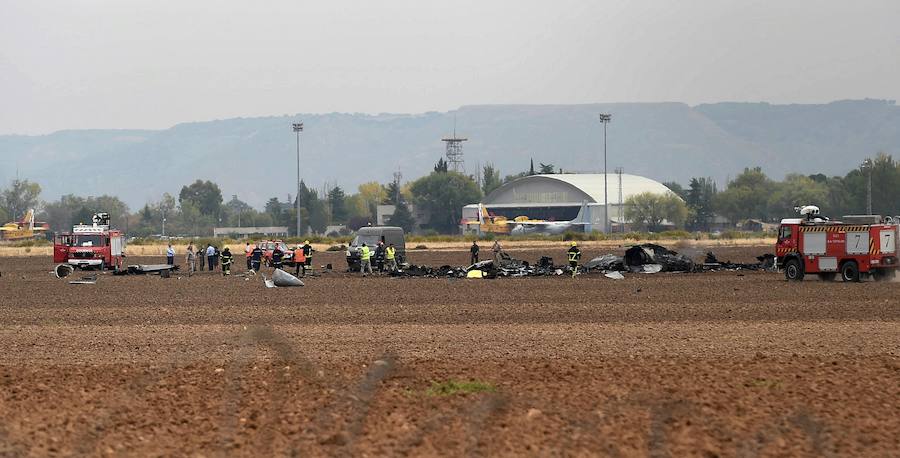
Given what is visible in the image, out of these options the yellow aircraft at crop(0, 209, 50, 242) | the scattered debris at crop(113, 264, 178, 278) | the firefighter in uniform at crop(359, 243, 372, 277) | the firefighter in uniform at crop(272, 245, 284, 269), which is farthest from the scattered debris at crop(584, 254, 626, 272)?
the yellow aircraft at crop(0, 209, 50, 242)

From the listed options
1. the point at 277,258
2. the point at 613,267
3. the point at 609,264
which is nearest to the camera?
the point at 613,267

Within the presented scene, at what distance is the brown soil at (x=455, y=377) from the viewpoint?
40.4ft

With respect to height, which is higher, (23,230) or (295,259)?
(23,230)

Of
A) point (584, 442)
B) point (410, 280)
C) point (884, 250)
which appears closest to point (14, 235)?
point (410, 280)

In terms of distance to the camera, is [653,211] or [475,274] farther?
[653,211]

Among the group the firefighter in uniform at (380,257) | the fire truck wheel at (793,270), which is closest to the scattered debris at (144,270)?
the firefighter in uniform at (380,257)

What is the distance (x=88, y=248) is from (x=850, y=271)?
32.7m

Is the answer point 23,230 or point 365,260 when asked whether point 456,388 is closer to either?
point 365,260

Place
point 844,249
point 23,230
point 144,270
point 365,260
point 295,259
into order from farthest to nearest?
1. point 23,230
2. point 144,270
3. point 295,259
4. point 365,260
5. point 844,249

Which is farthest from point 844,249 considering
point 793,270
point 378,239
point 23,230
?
point 23,230

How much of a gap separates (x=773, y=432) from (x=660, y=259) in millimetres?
39088

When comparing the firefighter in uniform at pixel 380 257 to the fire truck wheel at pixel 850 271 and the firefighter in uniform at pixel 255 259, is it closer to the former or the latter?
the firefighter in uniform at pixel 255 259

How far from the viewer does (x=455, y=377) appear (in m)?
16.7

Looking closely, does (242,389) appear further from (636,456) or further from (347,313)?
(347,313)
